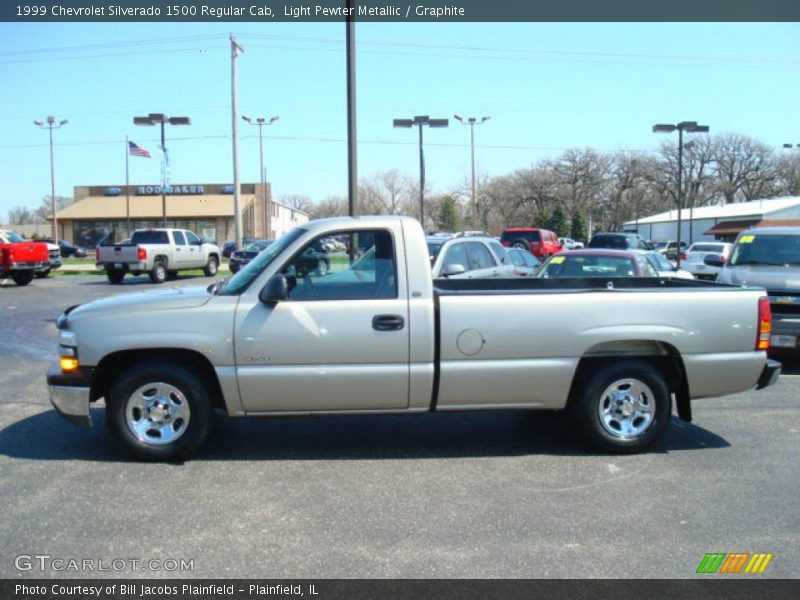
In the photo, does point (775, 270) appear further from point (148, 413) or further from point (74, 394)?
point (74, 394)

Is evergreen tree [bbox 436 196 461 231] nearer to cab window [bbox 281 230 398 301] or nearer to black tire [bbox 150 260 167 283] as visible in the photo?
black tire [bbox 150 260 167 283]

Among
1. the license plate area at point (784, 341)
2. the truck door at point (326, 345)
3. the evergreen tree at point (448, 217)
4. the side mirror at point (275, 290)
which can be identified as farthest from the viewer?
the evergreen tree at point (448, 217)

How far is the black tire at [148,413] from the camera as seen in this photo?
17.1ft

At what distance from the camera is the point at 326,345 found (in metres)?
5.19

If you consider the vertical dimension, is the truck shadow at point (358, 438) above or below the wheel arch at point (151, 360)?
below

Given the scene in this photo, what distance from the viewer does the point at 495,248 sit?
13.1m

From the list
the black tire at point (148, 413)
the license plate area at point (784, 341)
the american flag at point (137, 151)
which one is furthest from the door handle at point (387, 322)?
the american flag at point (137, 151)

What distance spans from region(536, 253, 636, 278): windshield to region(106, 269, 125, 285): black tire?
60.3 feet

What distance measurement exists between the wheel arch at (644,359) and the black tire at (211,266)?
24.6 metres

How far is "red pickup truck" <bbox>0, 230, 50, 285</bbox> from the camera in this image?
75.3 ft

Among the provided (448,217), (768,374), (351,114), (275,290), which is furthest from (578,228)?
(275,290)

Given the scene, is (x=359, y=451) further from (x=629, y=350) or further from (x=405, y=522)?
(x=629, y=350)
